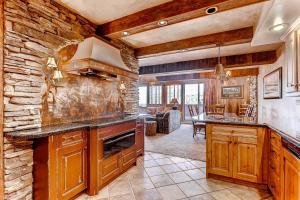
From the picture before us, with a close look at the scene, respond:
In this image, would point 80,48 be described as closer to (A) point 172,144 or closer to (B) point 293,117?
(B) point 293,117

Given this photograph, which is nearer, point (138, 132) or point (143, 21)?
point (143, 21)

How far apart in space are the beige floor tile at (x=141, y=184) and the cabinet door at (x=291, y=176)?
173 centimetres

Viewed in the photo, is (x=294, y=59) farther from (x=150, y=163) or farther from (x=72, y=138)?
(x=150, y=163)

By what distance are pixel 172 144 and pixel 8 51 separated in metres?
4.40

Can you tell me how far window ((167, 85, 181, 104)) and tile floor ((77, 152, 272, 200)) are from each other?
6757 mm

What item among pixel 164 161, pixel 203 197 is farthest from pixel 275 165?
pixel 164 161

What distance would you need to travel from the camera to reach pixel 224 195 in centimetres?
237

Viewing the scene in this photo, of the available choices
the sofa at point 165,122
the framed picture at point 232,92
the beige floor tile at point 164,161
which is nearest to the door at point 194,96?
the framed picture at point 232,92

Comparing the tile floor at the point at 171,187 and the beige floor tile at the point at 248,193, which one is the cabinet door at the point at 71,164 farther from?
the beige floor tile at the point at 248,193

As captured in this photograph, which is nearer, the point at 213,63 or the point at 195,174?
the point at 195,174

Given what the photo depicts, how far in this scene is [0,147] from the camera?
1761 mm

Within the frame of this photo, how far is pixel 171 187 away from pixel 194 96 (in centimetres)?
758

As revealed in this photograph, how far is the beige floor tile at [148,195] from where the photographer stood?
2.28 metres

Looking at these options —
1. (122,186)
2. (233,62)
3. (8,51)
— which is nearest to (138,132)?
(122,186)
